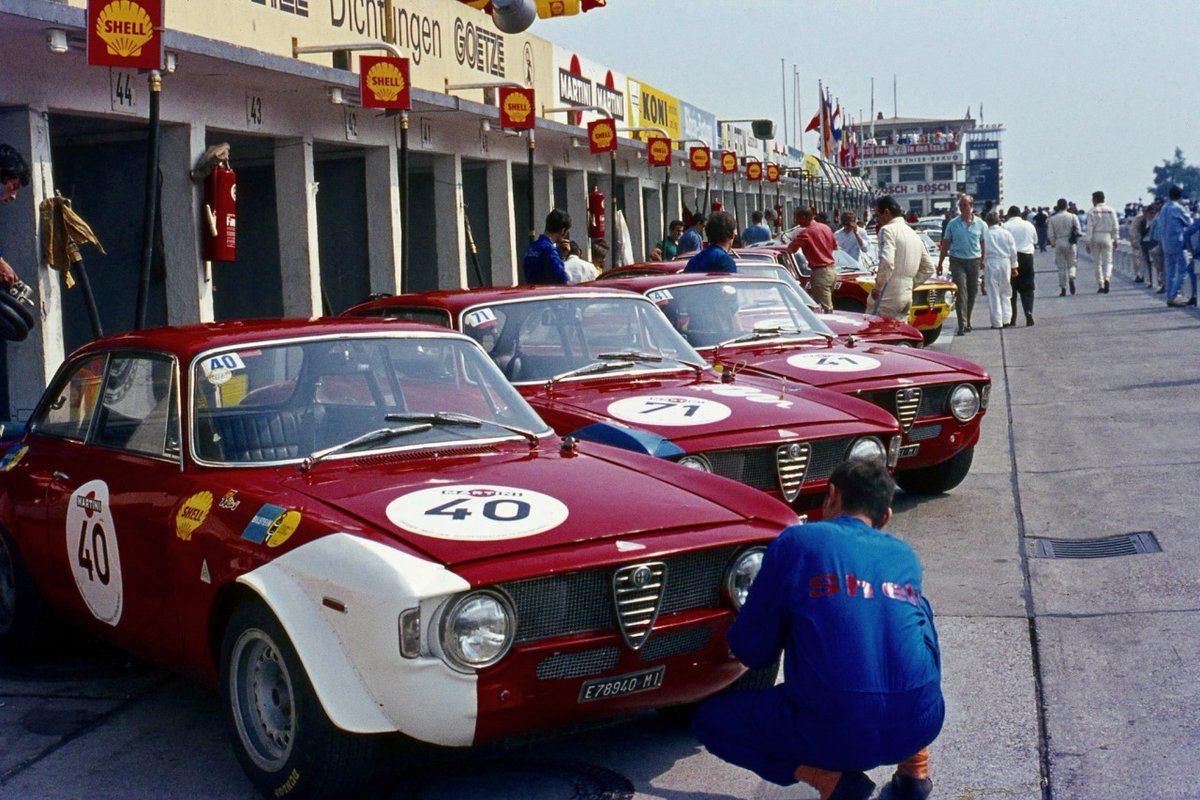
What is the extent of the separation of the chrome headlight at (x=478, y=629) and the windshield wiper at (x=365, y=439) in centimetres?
114

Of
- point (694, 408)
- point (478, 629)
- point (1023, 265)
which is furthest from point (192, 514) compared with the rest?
point (1023, 265)

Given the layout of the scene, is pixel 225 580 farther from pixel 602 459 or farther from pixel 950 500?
pixel 950 500

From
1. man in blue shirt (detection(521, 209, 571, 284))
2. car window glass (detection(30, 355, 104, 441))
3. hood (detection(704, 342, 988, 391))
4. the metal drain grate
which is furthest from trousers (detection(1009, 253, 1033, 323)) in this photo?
car window glass (detection(30, 355, 104, 441))

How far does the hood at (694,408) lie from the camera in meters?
6.78

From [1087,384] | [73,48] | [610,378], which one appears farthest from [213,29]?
[1087,384]

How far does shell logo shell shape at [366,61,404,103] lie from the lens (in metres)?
12.3

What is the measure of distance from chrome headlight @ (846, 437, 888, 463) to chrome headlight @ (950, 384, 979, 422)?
6.12ft

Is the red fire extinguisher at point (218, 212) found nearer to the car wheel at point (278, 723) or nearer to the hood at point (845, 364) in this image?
the hood at point (845, 364)

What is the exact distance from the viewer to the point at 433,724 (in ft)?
13.3

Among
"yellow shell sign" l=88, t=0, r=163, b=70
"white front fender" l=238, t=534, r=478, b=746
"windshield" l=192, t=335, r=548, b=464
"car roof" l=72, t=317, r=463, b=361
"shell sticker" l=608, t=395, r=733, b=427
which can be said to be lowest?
"white front fender" l=238, t=534, r=478, b=746

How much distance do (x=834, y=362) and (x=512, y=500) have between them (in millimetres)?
4714

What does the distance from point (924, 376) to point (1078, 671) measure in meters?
3.38

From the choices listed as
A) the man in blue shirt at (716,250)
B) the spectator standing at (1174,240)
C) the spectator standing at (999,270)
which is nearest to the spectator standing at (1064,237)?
the spectator standing at (1174,240)

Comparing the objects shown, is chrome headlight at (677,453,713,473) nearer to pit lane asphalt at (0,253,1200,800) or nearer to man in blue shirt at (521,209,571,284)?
pit lane asphalt at (0,253,1200,800)
